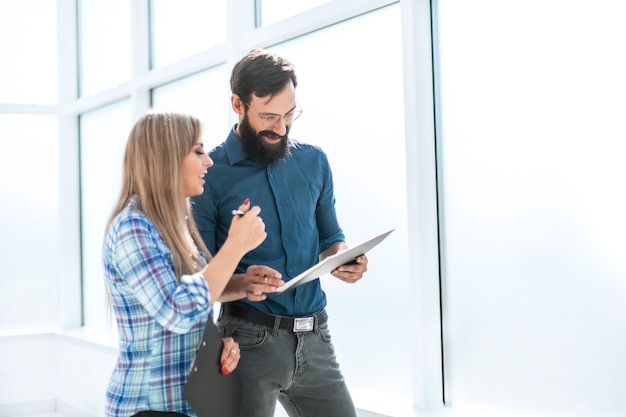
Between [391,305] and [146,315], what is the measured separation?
1.45 metres

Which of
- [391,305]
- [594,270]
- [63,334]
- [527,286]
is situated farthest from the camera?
[63,334]

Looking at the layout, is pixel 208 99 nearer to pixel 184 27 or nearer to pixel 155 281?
pixel 184 27

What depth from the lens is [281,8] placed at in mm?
3336

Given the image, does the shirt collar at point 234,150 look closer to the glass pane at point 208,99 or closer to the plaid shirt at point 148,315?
the plaid shirt at point 148,315

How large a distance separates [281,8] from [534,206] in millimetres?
1638

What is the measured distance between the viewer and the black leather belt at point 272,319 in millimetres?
1860

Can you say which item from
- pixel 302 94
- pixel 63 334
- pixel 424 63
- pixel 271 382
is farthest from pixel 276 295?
pixel 63 334

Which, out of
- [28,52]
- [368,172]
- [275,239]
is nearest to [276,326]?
[275,239]

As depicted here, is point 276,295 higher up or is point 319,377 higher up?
point 276,295

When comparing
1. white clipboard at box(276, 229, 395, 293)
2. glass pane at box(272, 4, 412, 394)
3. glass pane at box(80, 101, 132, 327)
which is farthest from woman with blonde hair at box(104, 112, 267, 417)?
glass pane at box(80, 101, 132, 327)

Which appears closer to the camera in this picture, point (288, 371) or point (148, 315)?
point (148, 315)

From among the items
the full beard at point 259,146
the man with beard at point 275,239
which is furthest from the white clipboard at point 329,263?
the full beard at point 259,146

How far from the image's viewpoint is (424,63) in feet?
8.41

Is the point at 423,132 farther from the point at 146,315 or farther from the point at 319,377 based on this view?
the point at 146,315
